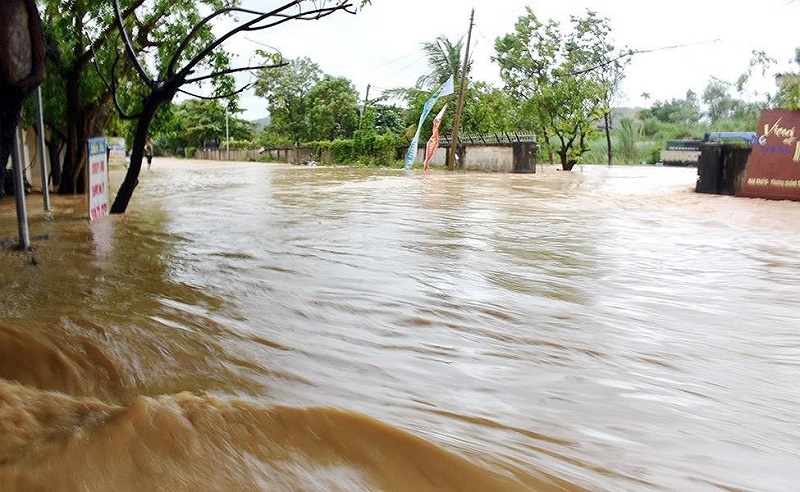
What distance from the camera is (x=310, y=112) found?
4066 centimetres

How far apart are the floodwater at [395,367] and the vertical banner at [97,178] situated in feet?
4.71

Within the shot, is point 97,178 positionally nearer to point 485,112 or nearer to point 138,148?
point 138,148

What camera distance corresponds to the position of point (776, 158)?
11.1 meters

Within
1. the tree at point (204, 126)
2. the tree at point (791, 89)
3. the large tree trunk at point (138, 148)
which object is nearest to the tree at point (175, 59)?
the large tree trunk at point (138, 148)

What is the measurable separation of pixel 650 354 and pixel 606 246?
11.1 feet

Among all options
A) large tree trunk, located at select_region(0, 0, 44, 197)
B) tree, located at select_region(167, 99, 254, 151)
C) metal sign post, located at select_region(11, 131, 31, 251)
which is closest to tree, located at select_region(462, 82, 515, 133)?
tree, located at select_region(167, 99, 254, 151)

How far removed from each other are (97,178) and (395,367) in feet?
20.2

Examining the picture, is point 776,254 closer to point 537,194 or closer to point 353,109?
point 537,194

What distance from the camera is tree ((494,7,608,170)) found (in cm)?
2495

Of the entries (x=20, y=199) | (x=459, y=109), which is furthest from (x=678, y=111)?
(x=20, y=199)

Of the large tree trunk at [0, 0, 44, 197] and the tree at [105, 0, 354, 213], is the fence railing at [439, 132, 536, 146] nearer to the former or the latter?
the tree at [105, 0, 354, 213]

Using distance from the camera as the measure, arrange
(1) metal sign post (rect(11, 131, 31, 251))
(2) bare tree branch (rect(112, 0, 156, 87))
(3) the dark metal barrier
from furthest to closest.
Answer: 1. (3) the dark metal barrier
2. (2) bare tree branch (rect(112, 0, 156, 87))
3. (1) metal sign post (rect(11, 131, 31, 251))

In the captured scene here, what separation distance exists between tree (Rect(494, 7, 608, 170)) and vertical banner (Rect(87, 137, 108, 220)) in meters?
21.0

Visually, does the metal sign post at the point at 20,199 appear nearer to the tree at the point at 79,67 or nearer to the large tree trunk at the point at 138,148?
the large tree trunk at the point at 138,148
